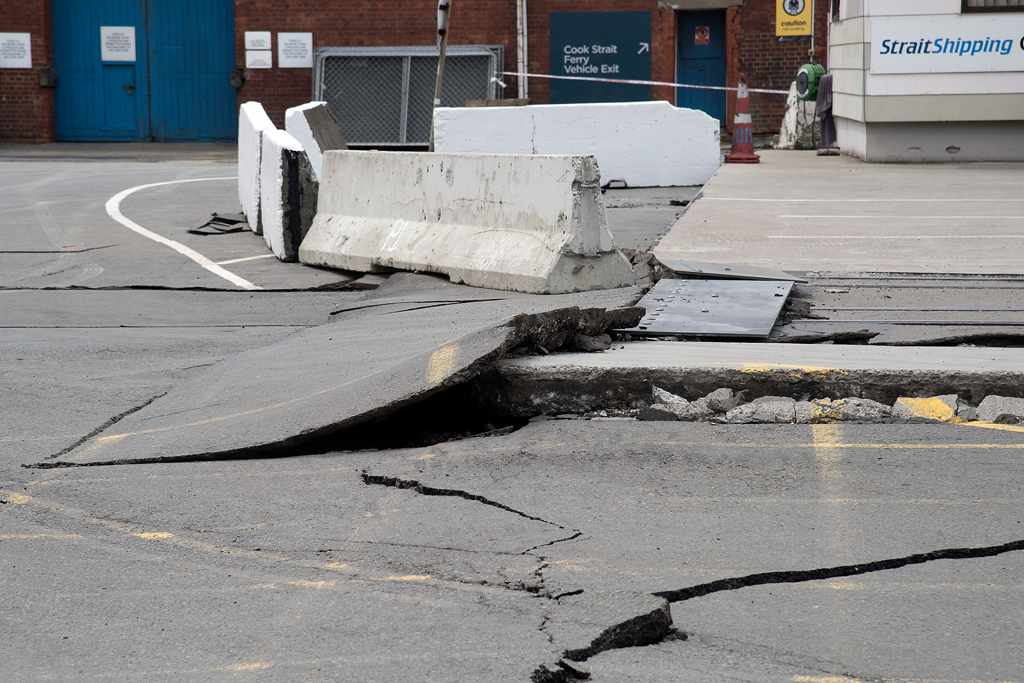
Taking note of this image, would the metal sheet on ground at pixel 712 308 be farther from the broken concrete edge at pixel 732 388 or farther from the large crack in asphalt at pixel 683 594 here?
the large crack in asphalt at pixel 683 594

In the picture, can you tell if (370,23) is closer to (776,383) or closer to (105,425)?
(105,425)

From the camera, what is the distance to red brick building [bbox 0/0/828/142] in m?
23.5

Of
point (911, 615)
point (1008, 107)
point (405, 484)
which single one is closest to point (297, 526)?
point (405, 484)

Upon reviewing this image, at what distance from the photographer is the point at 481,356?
4602mm

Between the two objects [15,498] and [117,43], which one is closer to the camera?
[15,498]

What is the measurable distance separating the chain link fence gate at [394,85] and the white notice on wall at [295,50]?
0.43 meters

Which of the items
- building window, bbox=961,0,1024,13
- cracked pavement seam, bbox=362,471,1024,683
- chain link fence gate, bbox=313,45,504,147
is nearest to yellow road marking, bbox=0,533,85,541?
cracked pavement seam, bbox=362,471,1024,683

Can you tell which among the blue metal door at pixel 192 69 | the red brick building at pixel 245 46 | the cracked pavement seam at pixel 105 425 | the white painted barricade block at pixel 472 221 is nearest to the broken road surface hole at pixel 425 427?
the cracked pavement seam at pixel 105 425

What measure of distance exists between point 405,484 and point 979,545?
205cm

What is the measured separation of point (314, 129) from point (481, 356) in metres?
9.24

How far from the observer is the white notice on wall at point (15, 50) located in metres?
24.7

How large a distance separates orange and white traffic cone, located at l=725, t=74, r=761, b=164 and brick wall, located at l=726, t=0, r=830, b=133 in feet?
20.2

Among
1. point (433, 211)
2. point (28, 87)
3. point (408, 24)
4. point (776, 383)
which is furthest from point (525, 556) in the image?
point (28, 87)

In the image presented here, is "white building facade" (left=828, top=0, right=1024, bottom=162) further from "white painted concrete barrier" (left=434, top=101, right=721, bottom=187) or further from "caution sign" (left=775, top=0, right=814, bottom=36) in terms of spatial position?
"caution sign" (left=775, top=0, right=814, bottom=36)
